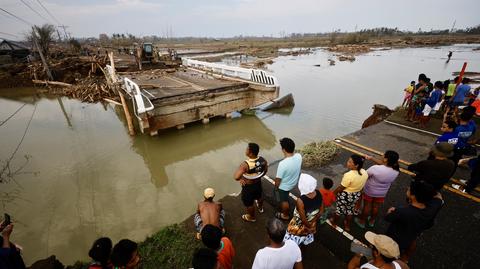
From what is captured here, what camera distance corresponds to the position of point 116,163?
743 cm

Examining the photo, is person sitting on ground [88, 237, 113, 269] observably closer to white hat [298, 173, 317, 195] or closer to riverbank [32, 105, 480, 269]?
riverbank [32, 105, 480, 269]

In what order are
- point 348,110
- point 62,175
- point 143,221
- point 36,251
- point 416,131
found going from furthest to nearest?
point 348,110 → point 416,131 → point 62,175 → point 143,221 → point 36,251

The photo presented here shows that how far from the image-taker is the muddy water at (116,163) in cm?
492

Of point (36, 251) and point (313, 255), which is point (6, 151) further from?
point (313, 255)

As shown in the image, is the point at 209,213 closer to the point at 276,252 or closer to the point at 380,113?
the point at 276,252

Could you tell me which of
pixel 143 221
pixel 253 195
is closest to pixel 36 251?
pixel 143 221

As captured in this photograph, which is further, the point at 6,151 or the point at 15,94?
the point at 15,94

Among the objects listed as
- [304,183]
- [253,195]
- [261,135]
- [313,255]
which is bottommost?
[261,135]

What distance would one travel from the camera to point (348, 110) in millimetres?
11727

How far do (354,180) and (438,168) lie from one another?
1.15 metres

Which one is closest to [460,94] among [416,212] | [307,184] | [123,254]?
[416,212]

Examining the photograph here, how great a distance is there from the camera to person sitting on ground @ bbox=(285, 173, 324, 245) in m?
2.72

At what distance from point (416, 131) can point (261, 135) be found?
213 inches

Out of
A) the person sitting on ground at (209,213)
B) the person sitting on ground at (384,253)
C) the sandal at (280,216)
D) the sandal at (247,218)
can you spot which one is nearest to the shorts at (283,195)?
the sandal at (280,216)
